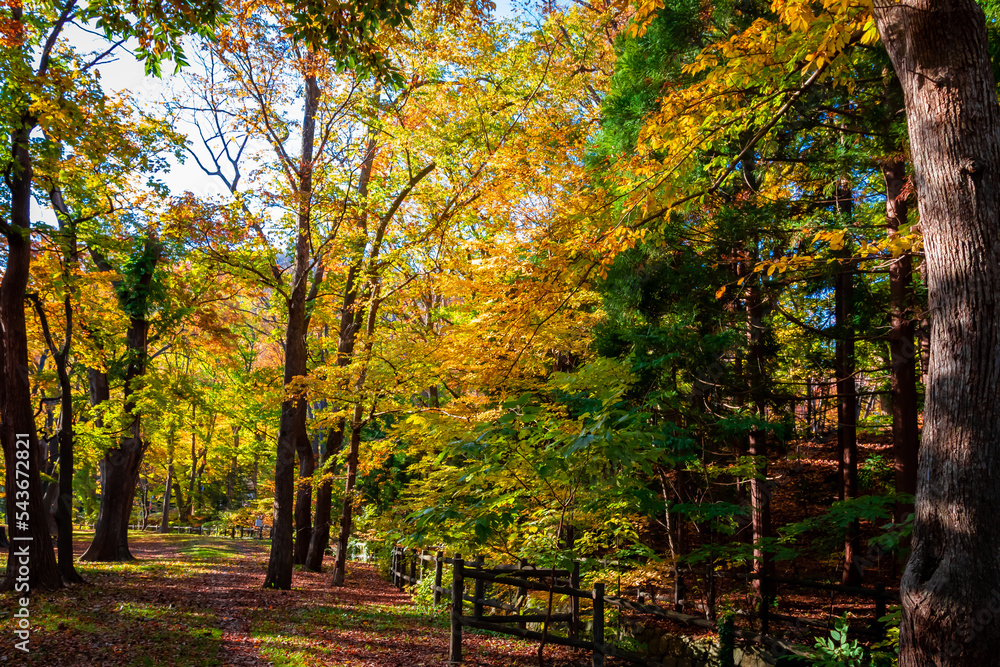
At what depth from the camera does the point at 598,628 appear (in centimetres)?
636

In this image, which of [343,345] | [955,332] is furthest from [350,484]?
[955,332]

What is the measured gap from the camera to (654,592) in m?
11.1

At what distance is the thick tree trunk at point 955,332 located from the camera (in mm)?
3186

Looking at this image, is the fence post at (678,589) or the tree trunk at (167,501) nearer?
the fence post at (678,589)

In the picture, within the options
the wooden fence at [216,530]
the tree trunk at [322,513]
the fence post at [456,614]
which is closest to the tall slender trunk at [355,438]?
the tree trunk at [322,513]

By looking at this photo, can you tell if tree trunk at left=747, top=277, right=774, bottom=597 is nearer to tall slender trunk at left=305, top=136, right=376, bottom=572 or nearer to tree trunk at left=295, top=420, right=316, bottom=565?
tall slender trunk at left=305, top=136, right=376, bottom=572

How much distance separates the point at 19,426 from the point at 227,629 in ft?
14.6

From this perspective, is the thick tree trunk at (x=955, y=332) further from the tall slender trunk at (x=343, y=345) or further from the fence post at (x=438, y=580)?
the tall slender trunk at (x=343, y=345)

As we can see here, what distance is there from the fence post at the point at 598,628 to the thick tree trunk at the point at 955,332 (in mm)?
3439

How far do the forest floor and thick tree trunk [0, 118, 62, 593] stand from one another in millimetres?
619

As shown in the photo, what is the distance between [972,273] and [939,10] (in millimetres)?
1692

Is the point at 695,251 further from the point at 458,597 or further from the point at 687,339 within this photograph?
the point at 458,597

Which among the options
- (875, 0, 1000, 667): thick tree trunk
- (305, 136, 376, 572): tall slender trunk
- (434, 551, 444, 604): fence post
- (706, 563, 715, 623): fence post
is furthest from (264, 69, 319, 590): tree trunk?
(875, 0, 1000, 667): thick tree trunk

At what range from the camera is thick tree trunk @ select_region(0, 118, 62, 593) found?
846 centimetres
